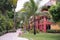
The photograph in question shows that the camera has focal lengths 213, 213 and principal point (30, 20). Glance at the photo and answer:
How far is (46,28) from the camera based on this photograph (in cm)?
3897

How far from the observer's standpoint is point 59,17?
2238 centimetres

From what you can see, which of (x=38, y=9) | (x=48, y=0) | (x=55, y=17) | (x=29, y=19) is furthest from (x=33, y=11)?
(x=48, y=0)

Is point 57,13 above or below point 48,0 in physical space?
below

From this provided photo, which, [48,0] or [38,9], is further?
[48,0]

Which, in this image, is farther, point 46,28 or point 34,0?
point 46,28

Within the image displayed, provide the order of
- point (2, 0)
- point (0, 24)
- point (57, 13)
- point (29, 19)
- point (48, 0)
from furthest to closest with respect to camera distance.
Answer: point (48, 0) < point (2, 0) < point (29, 19) < point (0, 24) < point (57, 13)

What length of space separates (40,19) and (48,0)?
20.0 ft

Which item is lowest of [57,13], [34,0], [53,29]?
[53,29]

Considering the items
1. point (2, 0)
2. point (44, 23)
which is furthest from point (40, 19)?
point (2, 0)

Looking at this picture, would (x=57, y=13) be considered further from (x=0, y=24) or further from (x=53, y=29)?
(x=53, y=29)

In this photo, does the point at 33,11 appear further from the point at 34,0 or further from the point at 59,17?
the point at 59,17

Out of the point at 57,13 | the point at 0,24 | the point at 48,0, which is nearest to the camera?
the point at 57,13

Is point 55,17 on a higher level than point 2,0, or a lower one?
lower

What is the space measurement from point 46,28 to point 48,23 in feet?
3.75
